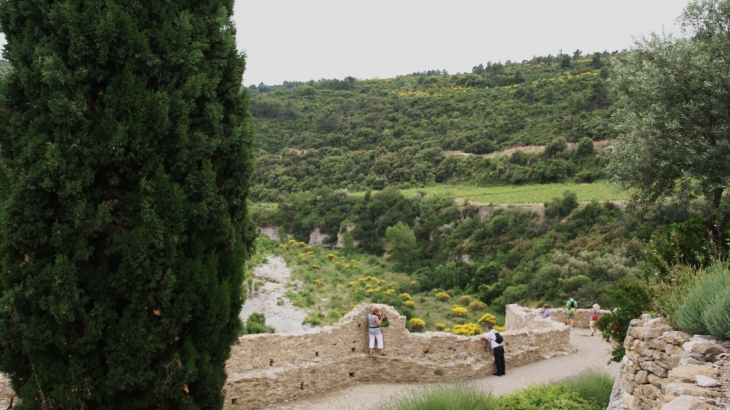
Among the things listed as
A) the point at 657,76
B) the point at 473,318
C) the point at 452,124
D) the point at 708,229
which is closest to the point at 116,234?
the point at 708,229

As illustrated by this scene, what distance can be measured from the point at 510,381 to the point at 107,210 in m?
9.80

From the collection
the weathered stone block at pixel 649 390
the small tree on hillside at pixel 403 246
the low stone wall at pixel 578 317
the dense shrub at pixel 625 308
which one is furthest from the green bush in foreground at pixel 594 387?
the small tree on hillside at pixel 403 246

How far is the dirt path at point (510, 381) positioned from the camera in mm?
10352

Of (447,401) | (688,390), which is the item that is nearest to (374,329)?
(447,401)

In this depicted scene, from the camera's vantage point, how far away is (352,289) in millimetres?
35031

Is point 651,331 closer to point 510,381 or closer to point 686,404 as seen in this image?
point 686,404

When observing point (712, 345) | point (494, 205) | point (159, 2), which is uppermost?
point (159, 2)

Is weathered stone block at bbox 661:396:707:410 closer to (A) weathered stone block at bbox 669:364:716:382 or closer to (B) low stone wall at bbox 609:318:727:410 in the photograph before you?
(B) low stone wall at bbox 609:318:727:410

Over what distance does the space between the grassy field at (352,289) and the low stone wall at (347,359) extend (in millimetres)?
12922

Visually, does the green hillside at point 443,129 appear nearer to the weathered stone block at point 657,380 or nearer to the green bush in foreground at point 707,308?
the green bush in foreground at point 707,308

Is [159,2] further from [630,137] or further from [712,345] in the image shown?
[630,137]

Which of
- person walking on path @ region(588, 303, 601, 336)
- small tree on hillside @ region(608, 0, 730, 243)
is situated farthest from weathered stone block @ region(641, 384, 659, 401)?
person walking on path @ region(588, 303, 601, 336)

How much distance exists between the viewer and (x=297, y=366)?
10.6m

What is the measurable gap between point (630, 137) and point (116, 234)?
391 inches
